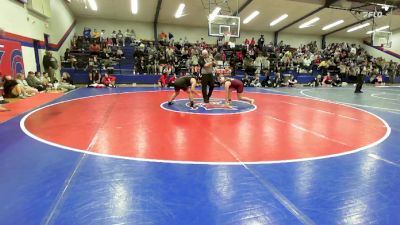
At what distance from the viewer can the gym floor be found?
2541 mm

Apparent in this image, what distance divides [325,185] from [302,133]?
242cm

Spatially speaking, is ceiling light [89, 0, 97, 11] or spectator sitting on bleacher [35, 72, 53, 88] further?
ceiling light [89, 0, 97, 11]

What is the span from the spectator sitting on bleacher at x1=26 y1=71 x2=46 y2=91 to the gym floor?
6.36 m

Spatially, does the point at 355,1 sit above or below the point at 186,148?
above

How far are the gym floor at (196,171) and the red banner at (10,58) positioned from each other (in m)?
5.27

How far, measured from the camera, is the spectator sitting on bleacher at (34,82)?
38.7 ft

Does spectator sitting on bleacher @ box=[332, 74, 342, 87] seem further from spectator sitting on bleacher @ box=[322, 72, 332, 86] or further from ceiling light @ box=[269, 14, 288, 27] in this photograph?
ceiling light @ box=[269, 14, 288, 27]

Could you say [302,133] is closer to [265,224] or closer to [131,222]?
[265,224]

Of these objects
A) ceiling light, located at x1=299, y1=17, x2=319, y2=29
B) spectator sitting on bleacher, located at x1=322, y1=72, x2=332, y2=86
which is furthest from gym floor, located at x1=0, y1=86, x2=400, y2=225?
ceiling light, located at x1=299, y1=17, x2=319, y2=29

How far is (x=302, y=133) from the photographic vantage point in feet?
17.9

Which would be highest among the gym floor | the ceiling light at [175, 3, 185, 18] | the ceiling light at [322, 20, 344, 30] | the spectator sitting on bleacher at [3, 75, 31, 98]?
the ceiling light at [175, 3, 185, 18]

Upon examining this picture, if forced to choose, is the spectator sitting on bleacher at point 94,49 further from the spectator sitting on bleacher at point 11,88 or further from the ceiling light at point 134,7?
the spectator sitting on bleacher at point 11,88

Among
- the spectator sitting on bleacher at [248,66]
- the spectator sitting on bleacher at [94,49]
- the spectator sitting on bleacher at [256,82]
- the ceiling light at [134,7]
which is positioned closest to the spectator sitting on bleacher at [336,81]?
the spectator sitting on bleacher at [248,66]

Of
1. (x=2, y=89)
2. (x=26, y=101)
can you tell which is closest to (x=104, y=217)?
(x=26, y=101)
